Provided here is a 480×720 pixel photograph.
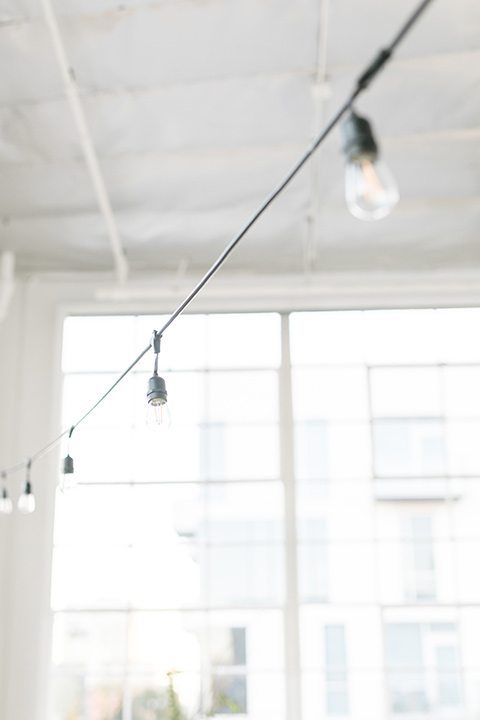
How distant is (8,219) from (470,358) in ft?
10.9

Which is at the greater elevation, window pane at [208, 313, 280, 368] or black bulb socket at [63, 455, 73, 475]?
window pane at [208, 313, 280, 368]

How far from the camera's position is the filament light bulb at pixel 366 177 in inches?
45.7

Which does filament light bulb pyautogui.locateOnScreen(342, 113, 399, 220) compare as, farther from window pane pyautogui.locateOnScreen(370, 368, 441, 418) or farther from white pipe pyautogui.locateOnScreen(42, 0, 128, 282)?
window pane pyautogui.locateOnScreen(370, 368, 441, 418)

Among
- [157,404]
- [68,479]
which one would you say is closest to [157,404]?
[157,404]

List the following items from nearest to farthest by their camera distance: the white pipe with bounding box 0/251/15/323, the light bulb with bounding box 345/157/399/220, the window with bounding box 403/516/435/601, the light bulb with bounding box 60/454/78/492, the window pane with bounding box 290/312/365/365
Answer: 1. the light bulb with bounding box 345/157/399/220
2. the light bulb with bounding box 60/454/78/492
3. the window with bounding box 403/516/435/601
4. the white pipe with bounding box 0/251/15/323
5. the window pane with bounding box 290/312/365/365

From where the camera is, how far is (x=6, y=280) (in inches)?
224

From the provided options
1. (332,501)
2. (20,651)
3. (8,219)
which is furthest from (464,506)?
(8,219)

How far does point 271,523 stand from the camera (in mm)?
5598

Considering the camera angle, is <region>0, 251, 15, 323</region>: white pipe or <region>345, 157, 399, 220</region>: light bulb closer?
<region>345, 157, 399, 220</region>: light bulb

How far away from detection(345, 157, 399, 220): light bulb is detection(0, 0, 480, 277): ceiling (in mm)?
2640

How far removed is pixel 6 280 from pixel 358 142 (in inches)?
190

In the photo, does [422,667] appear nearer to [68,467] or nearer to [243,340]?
[243,340]

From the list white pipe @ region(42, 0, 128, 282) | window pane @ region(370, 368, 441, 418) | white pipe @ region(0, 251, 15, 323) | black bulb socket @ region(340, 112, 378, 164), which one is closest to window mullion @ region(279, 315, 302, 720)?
window pane @ region(370, 368, 441, 418)

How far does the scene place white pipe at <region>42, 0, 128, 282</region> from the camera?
375cm
